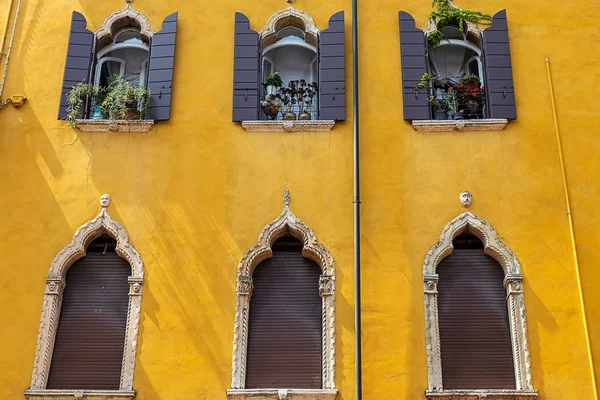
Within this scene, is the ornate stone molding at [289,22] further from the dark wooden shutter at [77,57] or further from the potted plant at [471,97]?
the dark wooden shutter at [77,57]

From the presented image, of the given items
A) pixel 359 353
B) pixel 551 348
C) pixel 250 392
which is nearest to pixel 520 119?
pixel 551 348

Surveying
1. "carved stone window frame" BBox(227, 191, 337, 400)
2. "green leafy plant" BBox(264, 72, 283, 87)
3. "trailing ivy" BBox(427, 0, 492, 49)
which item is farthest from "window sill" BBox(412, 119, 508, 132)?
"carved stone window frame" BBox(227, 191, 337, 400)

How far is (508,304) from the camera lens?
1307 cm

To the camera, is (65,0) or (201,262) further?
(65,0)

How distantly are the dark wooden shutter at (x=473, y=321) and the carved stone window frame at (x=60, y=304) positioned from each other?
14.4ft

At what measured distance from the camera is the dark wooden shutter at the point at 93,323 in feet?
41.9

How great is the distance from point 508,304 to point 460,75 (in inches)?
172

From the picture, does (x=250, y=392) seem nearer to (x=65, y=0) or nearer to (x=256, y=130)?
(x=256, y=130)

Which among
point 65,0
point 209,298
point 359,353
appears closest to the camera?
point 359,353

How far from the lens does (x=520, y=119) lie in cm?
1431

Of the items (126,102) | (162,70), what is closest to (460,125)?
(162,70)

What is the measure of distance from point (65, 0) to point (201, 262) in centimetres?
550

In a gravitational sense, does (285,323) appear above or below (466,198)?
below

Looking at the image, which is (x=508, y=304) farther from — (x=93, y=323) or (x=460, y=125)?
(x=93, y=323)
